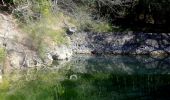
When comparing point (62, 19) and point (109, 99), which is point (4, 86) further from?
point (62, 19)

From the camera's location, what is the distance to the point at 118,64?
65.1 feet

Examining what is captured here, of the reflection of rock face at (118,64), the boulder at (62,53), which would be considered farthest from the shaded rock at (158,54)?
the boulder at (62,53)

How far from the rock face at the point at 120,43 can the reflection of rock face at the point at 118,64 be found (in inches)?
24.9

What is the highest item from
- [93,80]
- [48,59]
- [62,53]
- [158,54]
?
[62,53]

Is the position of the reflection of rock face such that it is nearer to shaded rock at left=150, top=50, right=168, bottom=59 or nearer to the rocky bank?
shaded rock at left=150, top=50, right=168, bottom=59

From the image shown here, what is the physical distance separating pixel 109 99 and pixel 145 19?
1262 cm

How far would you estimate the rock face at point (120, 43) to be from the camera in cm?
2166

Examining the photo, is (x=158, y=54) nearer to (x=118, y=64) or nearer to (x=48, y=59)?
(x=118, y=64)

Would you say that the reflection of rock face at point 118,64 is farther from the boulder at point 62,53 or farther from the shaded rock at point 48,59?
the shaded rock at point 48,59

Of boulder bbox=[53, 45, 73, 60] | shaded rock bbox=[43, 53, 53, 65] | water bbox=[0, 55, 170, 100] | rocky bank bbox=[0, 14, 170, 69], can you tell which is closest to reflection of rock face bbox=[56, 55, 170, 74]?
water bbox=[0, 55, 170, 100]

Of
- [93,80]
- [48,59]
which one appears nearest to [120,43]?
[48,59]

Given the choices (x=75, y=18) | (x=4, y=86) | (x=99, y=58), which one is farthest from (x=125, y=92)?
(x=75, y=18)

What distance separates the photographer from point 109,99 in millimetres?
14266

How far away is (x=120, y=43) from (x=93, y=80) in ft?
18.0
